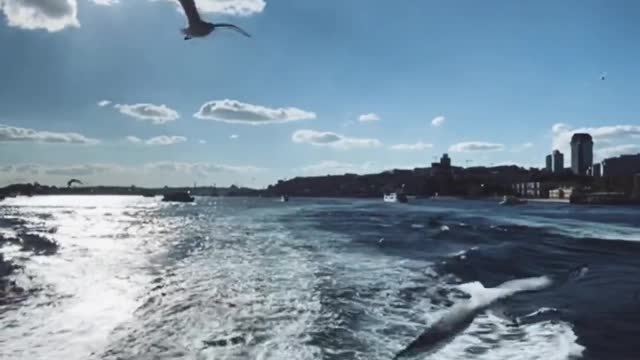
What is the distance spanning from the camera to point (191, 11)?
5027mm

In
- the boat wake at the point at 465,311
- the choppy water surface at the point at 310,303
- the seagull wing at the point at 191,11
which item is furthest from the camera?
the boat wake at the point at 465,311

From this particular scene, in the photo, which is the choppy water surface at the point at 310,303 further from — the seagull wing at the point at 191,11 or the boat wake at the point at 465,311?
the seagull wing at the point at 191,11

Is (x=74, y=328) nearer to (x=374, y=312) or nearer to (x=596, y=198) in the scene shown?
(x=374, y=312)

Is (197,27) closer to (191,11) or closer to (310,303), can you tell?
(191,11)

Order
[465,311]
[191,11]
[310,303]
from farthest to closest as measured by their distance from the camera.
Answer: [310,303]
[465,311]
[191,11]

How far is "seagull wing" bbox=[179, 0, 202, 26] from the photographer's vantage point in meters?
4.67

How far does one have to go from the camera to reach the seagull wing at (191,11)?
15.3 feet

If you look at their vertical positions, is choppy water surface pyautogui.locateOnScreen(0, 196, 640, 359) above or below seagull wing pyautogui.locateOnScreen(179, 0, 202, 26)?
below

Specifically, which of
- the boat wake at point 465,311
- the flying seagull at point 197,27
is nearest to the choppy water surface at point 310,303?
the boat wake at point 465,311

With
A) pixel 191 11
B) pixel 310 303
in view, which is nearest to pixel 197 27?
pixel 191 11

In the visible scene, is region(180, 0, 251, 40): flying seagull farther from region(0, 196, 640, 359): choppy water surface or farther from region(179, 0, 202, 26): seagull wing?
region(0, 196, 640, 359): choppy water surface

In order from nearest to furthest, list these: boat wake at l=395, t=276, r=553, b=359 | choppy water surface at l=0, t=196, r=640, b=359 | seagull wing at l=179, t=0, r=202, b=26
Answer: seagull wing at l=179, t=0, r=202, b=26, choppy water surface at l=0, t=196, r=640, b=359, boat wake at l=395, t=276, r=553, b=359

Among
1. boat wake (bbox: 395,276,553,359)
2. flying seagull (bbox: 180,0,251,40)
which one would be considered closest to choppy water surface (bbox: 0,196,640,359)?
boat wake (bbox: 395,276,553,359)

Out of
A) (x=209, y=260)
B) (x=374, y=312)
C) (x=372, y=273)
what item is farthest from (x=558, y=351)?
(x=209, y=260)
